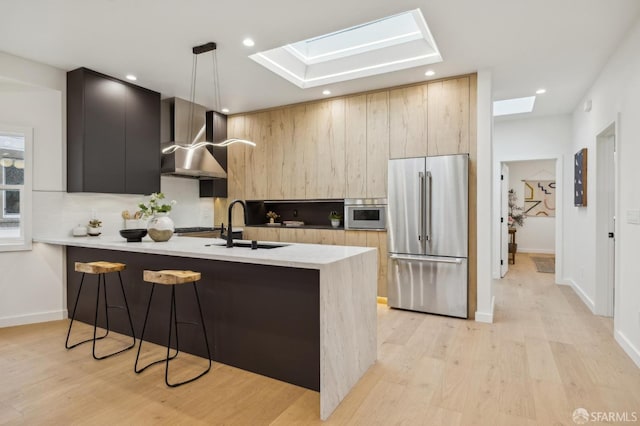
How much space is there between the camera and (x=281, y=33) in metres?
2.99

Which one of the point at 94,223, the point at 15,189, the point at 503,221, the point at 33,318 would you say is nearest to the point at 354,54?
the point at 94,223

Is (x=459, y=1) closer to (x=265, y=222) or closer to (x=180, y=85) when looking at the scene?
(x=180, y=85)

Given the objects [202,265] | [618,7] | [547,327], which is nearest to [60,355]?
[202,265]

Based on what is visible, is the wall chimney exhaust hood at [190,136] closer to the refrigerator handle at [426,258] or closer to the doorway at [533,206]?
the refrigerator handle at [426,258]

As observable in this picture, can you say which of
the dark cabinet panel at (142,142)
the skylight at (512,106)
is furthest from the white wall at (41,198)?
the skylight at (512,106)

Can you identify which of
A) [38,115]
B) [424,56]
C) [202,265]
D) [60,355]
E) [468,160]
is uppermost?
[424,56]

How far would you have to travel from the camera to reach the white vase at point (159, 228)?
320 centimetres

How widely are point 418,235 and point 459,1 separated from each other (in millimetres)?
2307

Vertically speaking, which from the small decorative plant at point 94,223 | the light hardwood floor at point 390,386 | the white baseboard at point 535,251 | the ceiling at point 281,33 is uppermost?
the ceiling at point 281,33

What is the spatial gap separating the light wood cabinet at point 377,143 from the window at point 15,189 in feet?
12.3

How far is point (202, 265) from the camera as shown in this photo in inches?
110

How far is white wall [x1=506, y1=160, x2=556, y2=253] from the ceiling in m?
5.48

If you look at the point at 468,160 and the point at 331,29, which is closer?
the point at 331,29

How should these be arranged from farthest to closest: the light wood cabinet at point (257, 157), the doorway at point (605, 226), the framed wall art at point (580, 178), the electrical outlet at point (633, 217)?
the light wood cabinet at point (257, 157) < the framed wall art at point (580, 178) < the doorway at point (605, 226) < the electrical outlet at point (633, 217)
